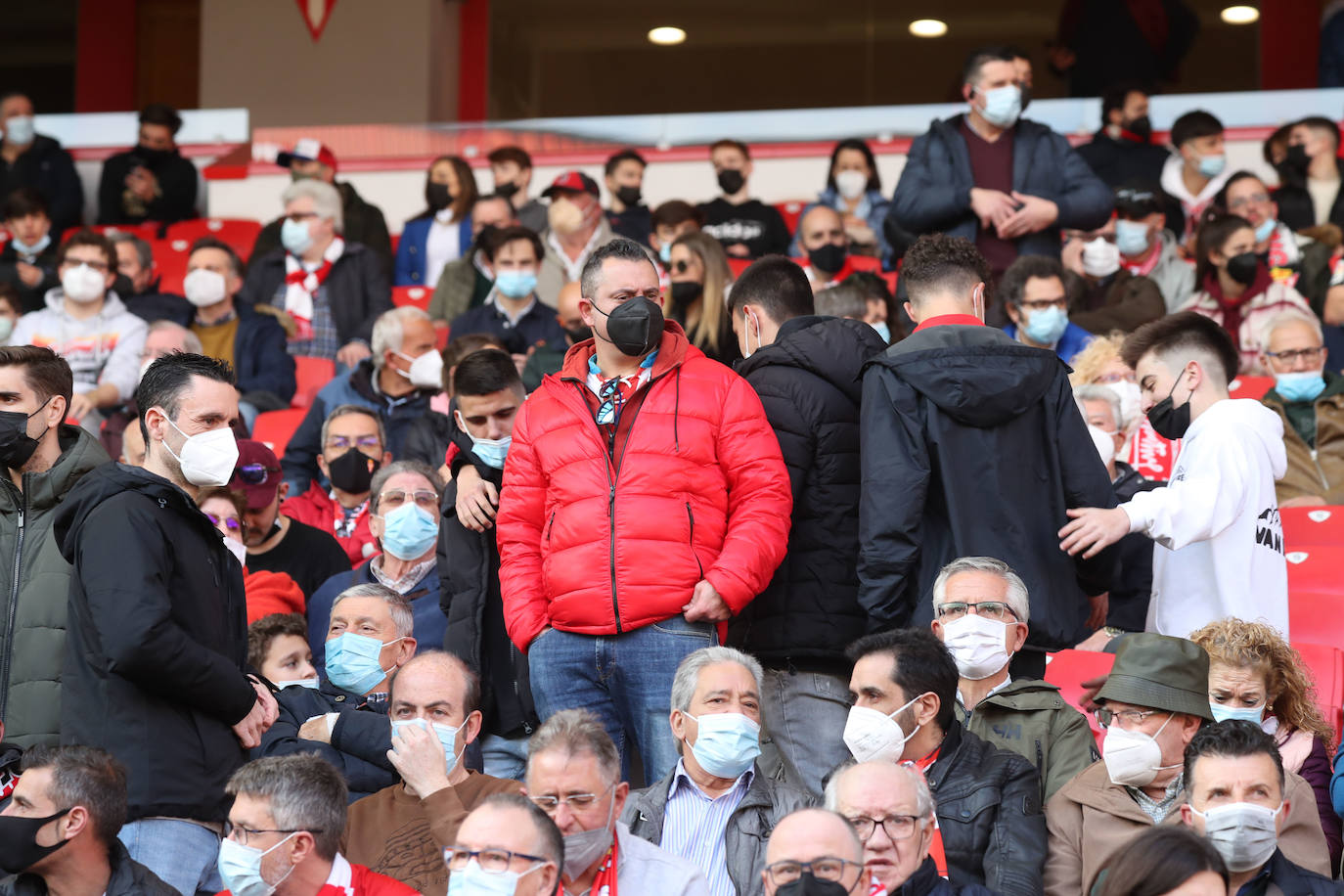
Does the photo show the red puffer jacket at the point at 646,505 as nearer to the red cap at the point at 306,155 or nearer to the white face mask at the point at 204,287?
the white face mask at the point at 204,287

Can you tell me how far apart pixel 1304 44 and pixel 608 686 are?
13.9 m

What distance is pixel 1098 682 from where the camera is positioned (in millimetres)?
5078

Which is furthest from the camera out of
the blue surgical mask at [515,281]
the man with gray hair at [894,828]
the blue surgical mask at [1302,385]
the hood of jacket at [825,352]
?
the blue surgical mask at [515,281]

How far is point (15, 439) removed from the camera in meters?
5.15

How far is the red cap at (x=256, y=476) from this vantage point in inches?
267

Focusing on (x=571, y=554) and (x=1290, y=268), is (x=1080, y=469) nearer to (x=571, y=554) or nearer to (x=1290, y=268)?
(x=571, y=554)

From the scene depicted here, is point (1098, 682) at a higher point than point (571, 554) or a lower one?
lower

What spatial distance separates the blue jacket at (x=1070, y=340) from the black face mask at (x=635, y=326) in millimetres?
3650

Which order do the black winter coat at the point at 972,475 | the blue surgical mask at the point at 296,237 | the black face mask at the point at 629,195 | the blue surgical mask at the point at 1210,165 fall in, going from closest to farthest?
the black winter coat at the point at 972,475 → the blue surgical mask at the point at 296,237 → the blue surgical mask at the point at 1210,165 → the black face mask at the point at 629,195

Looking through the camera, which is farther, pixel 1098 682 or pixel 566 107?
pixel 566 107

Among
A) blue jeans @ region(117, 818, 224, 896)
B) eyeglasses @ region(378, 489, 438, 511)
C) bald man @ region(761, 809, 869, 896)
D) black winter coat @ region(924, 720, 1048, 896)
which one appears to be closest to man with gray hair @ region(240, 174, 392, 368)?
eyeglasses @ region(378, 489, 438, 511)

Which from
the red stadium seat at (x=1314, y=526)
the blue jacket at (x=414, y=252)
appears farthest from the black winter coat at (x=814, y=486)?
the blue jacket at (x=414, y=252)

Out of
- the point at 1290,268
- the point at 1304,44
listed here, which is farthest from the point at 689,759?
the point at 1304,44

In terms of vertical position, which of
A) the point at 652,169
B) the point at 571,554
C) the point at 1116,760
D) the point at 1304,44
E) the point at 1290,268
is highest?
the point at 1304,44
